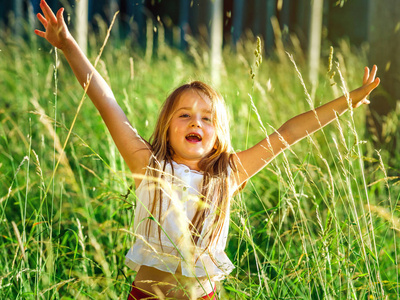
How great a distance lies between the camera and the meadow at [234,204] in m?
1.38

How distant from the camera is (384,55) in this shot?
11.0 feet

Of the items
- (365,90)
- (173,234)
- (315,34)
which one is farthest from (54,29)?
(315,34)

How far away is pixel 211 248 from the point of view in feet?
5.01

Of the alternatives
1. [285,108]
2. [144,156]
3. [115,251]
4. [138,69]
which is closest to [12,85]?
[138,69]

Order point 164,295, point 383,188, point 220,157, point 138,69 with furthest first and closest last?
point 138,69, point 383,188, point 220,157, point 164,295

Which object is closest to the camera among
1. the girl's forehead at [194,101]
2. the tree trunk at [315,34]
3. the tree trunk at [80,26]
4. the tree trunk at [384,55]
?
the girl's forehead at [194,101]

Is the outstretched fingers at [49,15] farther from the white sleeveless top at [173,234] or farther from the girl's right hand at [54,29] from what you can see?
the white sleeveless top at [173,234]

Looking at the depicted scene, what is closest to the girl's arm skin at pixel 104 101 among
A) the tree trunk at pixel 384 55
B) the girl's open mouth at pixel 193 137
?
the girl's open mouth at pixel 193 137

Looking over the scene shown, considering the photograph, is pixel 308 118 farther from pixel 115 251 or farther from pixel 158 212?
pixel 115 251

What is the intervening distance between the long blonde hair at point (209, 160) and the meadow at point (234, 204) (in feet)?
0.26

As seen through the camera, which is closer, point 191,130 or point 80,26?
point 191,130

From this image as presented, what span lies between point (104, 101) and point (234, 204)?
0.49 meters

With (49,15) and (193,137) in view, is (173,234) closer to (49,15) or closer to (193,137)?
(193,137)

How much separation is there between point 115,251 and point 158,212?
51 centimetres
